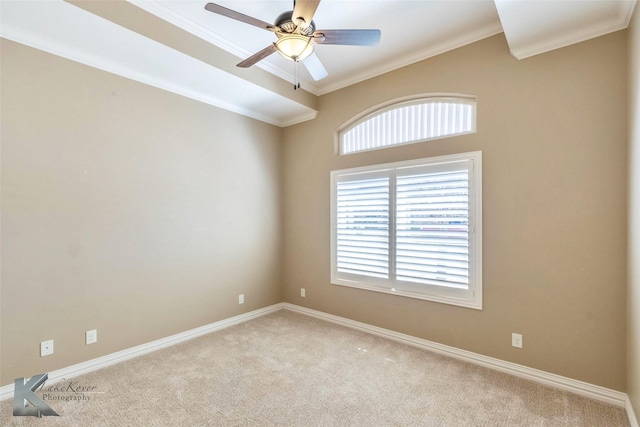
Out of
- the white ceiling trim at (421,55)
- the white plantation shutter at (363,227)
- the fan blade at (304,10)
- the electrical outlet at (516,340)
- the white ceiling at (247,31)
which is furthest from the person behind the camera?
the white plantation shutter at (363,227)

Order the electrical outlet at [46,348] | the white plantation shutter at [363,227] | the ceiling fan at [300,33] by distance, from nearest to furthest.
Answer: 1. the ceiling fan at [300,33]
2. the electrical outlet at [46,348]
3. the white plantation shutter at [363,227]

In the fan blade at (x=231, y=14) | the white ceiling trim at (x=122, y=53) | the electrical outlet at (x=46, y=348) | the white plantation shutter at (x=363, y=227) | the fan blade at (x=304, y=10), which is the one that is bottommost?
the electrical outlet at (x=46, y=348)

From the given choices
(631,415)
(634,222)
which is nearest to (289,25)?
(634,222)

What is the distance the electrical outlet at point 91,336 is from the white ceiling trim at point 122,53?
241cm

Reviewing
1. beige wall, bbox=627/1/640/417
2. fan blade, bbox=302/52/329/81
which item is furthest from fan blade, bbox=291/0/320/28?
beige wall, bbox=627/1/640/417

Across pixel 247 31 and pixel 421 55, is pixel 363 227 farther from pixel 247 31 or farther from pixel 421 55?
pixel 247 31

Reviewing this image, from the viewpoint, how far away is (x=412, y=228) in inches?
124

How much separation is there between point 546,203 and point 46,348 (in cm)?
429

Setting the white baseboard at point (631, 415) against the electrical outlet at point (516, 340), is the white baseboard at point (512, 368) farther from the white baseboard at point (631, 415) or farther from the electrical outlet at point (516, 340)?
the electrical outlet at point (516, 340)

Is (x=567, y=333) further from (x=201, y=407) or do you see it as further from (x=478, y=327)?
(x=201, y=407)

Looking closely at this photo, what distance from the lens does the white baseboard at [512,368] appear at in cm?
222

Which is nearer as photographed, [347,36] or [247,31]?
[347,36]

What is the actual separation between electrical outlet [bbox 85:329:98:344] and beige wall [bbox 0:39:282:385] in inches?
1.6

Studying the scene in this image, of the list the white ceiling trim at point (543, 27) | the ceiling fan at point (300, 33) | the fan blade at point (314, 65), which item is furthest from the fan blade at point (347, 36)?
the white ceiling trim at point (543, 27)
